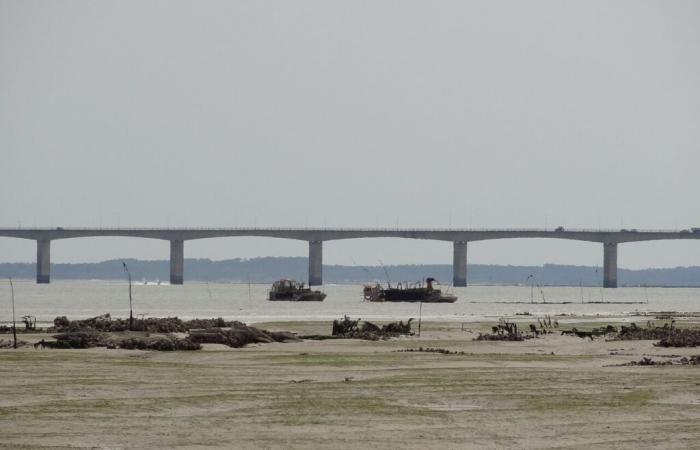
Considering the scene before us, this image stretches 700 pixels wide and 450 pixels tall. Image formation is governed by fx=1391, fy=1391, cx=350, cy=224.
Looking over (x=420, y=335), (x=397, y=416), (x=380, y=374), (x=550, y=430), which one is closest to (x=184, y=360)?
(x=380, y=374)

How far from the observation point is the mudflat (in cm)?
2173

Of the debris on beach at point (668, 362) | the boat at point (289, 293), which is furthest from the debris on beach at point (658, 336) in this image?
the boat at point (289, 293)

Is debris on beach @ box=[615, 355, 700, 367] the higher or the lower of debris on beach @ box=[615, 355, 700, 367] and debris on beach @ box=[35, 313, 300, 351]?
the lower

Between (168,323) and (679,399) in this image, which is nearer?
(679,399)

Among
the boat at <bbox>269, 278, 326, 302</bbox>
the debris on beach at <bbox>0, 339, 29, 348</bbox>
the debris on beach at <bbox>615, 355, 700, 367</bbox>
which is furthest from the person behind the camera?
the boat at <bbox>269, 278, 326, 302</bbox>

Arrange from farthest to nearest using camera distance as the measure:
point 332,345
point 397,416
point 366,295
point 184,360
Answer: point 366,295
point 332,345
point 184,360
point 397,416

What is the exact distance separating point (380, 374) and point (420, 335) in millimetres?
21453

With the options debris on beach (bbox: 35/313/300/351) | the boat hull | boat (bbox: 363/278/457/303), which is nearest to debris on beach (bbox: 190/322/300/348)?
debris on beach (bbox: 35/313/300/351)

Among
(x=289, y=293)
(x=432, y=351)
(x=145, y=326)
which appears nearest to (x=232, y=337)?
(x=432, y=351)

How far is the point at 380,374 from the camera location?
32.2m

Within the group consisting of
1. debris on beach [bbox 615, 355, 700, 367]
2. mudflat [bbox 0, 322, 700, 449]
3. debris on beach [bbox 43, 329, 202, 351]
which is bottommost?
mudflat [bbox 0, 322, 700, 449]

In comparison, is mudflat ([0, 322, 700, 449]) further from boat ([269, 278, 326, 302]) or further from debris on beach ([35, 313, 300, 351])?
boat ([269, 278, 326, 302])

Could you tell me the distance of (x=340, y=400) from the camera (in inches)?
1036

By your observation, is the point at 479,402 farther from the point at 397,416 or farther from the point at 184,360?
the point at 184,360
